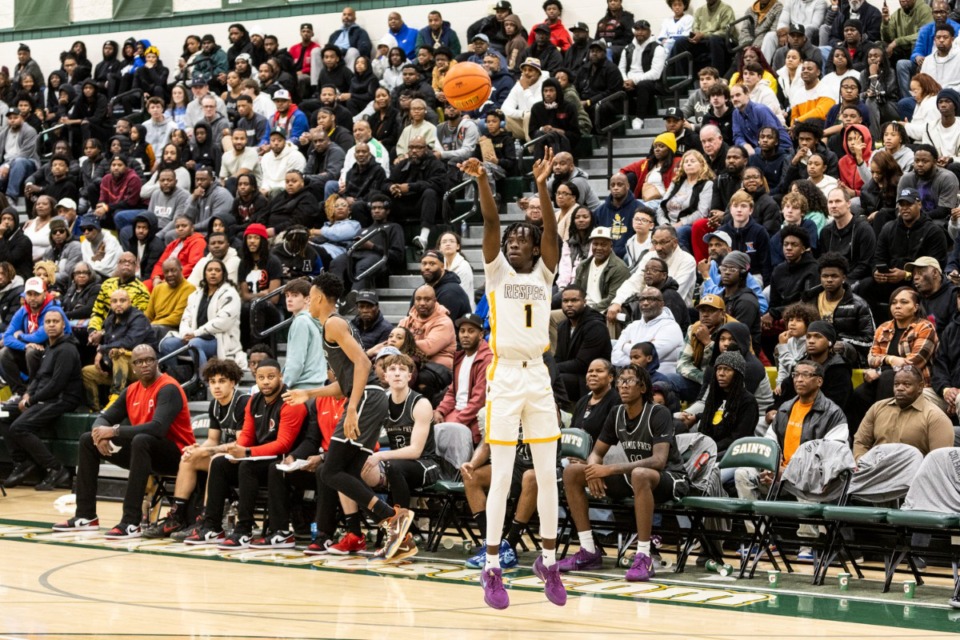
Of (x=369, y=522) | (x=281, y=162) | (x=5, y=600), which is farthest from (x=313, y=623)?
(x=281, y=162)

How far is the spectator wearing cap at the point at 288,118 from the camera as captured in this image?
17.5 meters

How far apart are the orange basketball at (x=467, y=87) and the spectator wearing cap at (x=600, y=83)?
529cm

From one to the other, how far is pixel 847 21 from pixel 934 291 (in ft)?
17.2

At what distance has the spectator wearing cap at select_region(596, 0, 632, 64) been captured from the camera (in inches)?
674

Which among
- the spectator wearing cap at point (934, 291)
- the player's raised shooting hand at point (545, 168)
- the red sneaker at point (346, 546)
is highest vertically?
the player's raised shooting hand at point (545, 168)

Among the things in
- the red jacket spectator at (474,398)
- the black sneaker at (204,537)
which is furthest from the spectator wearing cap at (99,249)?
the red jacket spectator at (474,398)

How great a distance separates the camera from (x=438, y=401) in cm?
1131

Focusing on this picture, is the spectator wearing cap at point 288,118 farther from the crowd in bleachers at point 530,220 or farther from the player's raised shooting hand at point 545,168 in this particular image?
the player's raised shooting hand at point 545,168

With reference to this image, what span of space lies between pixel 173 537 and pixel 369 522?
156 centimetres

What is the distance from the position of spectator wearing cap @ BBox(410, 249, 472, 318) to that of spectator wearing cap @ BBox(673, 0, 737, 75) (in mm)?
5184

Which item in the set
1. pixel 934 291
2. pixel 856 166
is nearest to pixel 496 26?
pixel 856 166

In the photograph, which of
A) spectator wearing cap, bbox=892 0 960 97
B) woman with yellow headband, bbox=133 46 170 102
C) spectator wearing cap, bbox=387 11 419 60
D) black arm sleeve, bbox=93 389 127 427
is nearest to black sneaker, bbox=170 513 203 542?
black arm sleeve, bbox=93 389 127 427

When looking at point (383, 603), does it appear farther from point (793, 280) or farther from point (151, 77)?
point (151, 77)

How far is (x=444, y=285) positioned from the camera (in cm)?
1264
